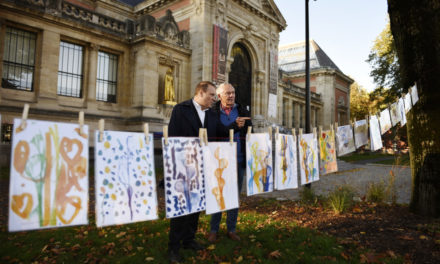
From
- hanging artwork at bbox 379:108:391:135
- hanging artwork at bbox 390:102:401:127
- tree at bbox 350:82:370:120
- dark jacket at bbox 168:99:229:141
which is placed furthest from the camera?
tree at bbox 350:82:370:120

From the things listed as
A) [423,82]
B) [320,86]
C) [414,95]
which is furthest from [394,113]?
[320,86]

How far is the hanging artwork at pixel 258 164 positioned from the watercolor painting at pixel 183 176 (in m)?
0.90

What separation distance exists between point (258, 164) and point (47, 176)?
2.77 meters

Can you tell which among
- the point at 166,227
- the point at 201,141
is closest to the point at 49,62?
the point at 166,227

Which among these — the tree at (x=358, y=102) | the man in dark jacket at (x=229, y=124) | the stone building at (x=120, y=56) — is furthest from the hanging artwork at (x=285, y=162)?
the tree at (x=358, y=102)

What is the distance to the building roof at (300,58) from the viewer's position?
37312mm

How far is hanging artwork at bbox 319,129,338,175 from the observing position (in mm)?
5320

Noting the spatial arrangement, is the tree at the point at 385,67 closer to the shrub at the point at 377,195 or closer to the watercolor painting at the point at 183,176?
the shrub at the point at 377,195

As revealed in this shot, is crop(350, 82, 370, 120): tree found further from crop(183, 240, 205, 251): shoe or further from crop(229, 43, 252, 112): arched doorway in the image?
crop(183, 240, 205, 251): shoe

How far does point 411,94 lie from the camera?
16.9 ft

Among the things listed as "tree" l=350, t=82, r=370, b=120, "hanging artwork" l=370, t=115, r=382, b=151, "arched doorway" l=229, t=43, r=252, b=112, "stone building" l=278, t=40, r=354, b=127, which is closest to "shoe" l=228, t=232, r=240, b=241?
"hanging artwork" l=370, t=115, r=382, b=151

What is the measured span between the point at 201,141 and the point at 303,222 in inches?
111

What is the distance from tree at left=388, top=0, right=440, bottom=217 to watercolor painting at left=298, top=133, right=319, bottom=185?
184cm

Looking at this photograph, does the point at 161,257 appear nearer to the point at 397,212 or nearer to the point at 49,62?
the point at 397,212
